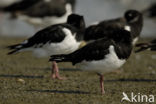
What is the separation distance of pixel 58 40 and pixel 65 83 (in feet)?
3.10

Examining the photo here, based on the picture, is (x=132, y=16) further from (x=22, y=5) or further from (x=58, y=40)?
(x=22, y=5)

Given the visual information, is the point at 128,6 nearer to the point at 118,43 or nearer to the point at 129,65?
the point at 129,65

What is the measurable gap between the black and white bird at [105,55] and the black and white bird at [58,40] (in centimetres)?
134

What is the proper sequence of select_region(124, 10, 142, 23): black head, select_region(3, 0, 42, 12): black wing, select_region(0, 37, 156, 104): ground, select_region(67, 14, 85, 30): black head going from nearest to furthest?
select_region(0, 37, 156, 104): ground
select_region(67, 14, 85, 30): black head
select_region(124, 10, 142, 23): black head
select_region(3, 0, 42, 12): black wing

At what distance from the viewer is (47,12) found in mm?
16547

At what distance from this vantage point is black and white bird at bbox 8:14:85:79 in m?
10.0

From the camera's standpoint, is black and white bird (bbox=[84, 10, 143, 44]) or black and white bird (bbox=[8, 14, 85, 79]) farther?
black and white bird (bbox=[84, 10, 143, 44])

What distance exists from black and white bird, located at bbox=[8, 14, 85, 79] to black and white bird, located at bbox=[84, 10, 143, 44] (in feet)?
6.12

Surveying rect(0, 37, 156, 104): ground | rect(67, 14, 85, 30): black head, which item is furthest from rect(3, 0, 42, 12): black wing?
rect(67, 14, 85, 30): black head

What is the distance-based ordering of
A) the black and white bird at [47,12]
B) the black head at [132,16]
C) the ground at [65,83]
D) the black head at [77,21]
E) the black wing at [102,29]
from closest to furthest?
the ground at [65,83] → the black head at [77,21] → the black wing at [102,29] → the black head at [132,16] → the black and white bird at [47,12]

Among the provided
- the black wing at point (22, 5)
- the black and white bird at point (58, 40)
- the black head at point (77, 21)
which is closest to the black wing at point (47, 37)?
the black and white bird at point (58, 40)

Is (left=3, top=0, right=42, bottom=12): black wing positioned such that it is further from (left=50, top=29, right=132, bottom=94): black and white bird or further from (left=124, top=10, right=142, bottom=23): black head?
(left=50, top=29, right=132, bottom=94): black and white bird

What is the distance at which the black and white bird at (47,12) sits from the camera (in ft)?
53.9

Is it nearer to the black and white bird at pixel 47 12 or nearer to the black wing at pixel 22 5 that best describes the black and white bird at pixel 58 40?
the black and white bird at pixel 47 12
